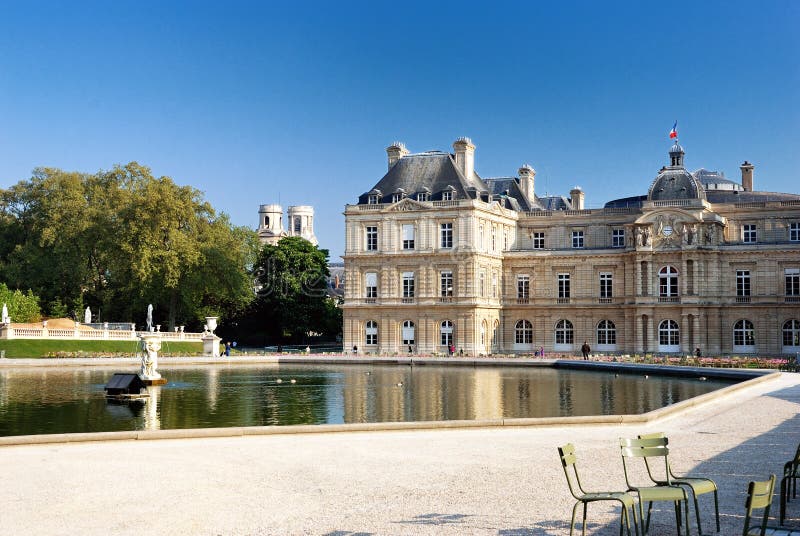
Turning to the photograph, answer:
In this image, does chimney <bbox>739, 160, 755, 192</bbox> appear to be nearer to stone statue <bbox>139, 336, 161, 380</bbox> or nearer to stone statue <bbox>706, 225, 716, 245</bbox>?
stone statue <bbox>706, 225, 716, 245</bbox>

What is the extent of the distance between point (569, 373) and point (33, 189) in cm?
4391

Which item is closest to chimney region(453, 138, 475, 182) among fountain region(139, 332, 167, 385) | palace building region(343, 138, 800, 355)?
palace building region(343, 138, 800, 355)

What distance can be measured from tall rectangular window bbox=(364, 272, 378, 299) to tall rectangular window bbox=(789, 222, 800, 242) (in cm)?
2684

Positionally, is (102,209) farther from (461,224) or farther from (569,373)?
(569,373)

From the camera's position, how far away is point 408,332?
59.6 meters

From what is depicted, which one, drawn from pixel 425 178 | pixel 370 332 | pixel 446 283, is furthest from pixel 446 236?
pixel 370 332

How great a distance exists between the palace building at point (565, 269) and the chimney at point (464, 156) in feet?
0.45

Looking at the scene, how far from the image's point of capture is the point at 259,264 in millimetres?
71875

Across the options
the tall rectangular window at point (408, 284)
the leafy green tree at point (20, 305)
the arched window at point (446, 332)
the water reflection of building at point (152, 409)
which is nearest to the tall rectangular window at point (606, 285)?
the arched window at point (446, 332)

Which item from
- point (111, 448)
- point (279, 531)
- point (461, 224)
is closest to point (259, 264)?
point (461, 224)

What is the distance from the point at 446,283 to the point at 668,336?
14.4 meters

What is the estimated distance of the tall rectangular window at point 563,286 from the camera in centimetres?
5988

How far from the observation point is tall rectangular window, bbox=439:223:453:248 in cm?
5853

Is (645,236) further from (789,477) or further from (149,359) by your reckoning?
(789,477)
